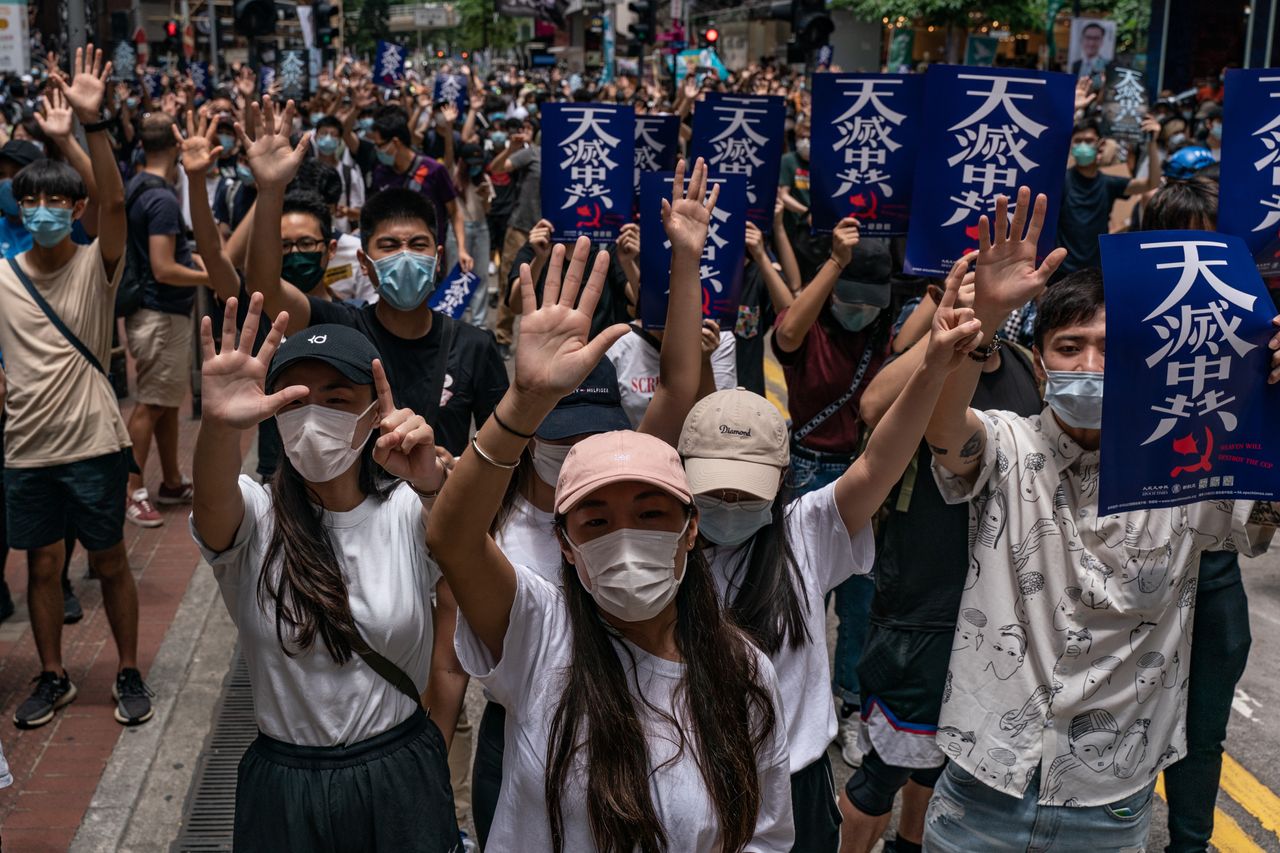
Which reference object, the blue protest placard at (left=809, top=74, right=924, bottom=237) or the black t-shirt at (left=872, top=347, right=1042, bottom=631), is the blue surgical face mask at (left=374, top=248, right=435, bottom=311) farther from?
the blue protest placard at (left=809, top=74, right=924, bottom=237)

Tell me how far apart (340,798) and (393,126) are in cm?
742

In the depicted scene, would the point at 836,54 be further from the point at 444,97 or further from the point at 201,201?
the point at 201,201

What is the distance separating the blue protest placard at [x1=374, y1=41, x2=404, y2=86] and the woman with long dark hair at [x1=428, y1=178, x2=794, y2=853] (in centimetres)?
2335

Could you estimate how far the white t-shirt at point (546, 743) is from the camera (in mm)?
2572

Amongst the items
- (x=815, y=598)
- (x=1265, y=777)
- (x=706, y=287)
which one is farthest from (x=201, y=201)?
(x=1265, y=777)

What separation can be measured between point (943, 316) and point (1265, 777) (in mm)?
3213

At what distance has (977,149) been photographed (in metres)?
4.45

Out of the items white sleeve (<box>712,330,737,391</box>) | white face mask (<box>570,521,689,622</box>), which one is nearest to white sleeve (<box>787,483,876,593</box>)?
white face mask (<box>570,521,689,622</box>)

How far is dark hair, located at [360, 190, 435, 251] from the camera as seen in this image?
462cm

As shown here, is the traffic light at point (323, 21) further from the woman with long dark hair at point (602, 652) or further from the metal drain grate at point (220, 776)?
the woman with long dark hair at point (602, 652)

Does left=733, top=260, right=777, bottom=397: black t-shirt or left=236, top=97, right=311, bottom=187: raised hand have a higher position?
left=236, top=97, right=311, bottom=187: raised hand

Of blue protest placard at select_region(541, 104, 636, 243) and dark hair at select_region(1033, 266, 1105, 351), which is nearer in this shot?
dark hair at select_region(1033, 266, 1105, 351)

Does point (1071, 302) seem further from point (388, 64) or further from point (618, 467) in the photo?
point (388, 64)

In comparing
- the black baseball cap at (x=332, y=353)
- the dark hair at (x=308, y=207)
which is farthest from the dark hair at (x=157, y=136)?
the black baseball cap at (x=332, y=353)
